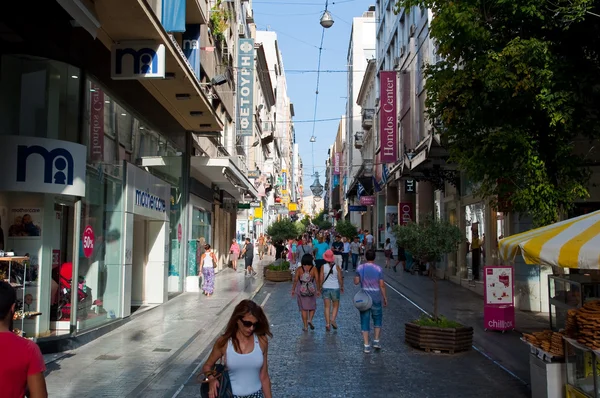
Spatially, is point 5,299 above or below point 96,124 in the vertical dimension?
below

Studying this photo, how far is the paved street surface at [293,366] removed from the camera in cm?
752

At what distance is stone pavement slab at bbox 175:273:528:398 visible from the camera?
749cm

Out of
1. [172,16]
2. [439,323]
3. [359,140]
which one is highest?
[359,140]

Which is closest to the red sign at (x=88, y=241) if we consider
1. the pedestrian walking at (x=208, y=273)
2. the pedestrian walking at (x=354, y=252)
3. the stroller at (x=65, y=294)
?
the stroller at (x=65, y=294)

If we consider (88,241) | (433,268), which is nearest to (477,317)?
(433,268)

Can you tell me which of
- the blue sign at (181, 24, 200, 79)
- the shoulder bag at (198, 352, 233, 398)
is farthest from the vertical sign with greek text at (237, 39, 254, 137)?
the shoulder bag at (198, 352, 233, 398)

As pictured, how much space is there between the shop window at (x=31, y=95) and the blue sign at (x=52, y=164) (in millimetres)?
446

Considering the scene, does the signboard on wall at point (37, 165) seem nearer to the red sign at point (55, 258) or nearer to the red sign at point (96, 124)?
the red sign at point (55, 258)

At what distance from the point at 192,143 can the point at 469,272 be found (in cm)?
1048

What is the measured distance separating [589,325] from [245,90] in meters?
26.6

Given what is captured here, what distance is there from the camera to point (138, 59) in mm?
10992

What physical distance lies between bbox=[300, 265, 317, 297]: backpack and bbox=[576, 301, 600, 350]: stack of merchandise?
6359mm

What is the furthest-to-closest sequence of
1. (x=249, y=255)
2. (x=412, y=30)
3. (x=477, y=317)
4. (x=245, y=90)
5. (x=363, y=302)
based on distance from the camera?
(x=245, y=90)
(x=412, y=30)
(x=249, y=255)
(x=477, y=317)
(x=363, y=302)

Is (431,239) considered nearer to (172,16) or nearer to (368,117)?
(172,16)
